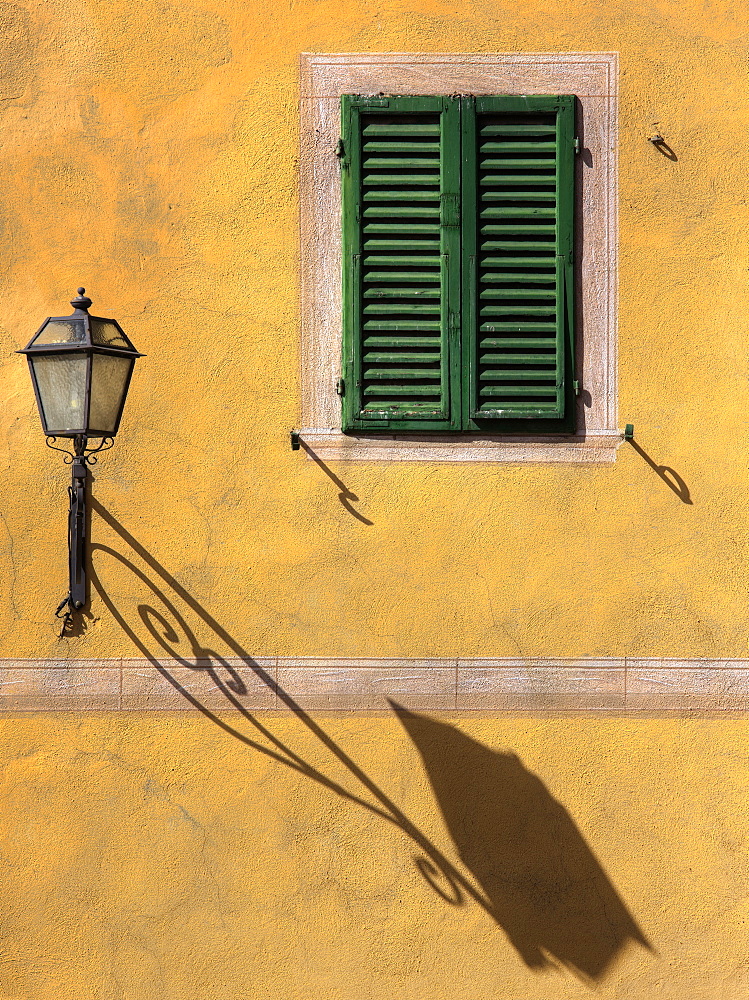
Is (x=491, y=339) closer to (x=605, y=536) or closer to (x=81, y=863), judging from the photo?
(x=605, y=536)

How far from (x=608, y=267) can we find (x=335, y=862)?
310 cm

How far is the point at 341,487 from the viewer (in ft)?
13.2

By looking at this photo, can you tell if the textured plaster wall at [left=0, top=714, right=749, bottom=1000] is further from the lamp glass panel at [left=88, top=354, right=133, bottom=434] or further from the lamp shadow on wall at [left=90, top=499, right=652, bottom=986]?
the lamp glass panel at [left=88, top=354, right=133, bottom=434]

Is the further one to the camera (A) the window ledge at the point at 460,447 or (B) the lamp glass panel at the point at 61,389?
(A) the window ledge at the point at 460,447

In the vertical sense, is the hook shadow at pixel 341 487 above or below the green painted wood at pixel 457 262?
below

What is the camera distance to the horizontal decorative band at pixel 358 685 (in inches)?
156

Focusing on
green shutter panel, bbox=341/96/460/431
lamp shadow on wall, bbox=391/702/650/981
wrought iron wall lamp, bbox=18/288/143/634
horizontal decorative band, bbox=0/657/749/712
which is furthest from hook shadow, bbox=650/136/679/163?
lamp shadow on wall, bbox=391/702/650/981

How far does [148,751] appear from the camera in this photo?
3936 millimetres

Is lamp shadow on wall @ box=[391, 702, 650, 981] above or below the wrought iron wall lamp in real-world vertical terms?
below

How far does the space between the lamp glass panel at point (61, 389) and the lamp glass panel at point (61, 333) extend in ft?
0.26

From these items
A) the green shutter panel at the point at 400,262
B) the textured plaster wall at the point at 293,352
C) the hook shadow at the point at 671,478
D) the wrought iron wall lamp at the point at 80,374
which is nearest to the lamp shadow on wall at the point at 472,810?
the textured plaster wall at the point at 293,352

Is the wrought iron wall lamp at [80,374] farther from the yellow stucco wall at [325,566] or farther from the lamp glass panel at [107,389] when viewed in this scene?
the yellow stucco wall at [325,566]

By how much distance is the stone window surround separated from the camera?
13.3ft

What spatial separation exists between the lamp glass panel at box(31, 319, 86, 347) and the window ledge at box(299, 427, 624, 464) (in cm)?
117
